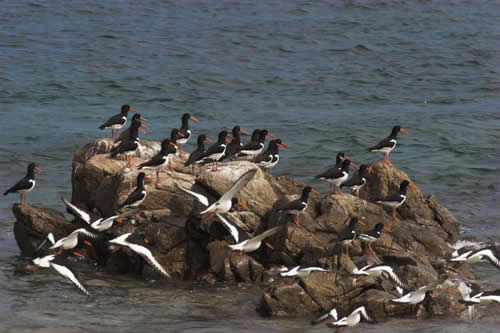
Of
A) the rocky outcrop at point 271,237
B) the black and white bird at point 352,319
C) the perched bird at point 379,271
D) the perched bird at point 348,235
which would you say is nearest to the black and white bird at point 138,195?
the rocky outcrop at point 271,237

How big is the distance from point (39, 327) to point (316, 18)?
43.6m

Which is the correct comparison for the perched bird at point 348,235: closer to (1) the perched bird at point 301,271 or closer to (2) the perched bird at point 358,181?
(1) the perched bird at point 301,271

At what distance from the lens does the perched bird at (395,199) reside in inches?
769

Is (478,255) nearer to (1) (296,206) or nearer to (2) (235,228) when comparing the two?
(1) (296,206)

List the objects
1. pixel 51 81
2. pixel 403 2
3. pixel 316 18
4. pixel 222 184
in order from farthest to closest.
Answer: pixel 403 2
pixel 316 18
pixel 51 81
pixel 222 184

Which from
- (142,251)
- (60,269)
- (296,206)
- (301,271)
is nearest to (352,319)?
(301,271)

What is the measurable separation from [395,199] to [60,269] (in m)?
7.52

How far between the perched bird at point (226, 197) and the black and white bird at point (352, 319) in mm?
3503

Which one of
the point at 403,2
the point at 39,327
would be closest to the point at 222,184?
the point at 39,327

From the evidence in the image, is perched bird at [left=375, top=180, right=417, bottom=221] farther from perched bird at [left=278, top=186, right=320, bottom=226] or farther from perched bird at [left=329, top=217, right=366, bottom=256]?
perched bird at [left=278, top=186, right=320, bottom=226]

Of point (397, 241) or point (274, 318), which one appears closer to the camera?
point (274, 318)

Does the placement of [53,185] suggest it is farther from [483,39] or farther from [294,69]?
[483,39]

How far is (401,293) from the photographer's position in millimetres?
16047

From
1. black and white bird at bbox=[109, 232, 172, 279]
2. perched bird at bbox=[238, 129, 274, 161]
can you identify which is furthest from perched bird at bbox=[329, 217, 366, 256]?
perched bird at bbox=[238, 129, 274, 161]
